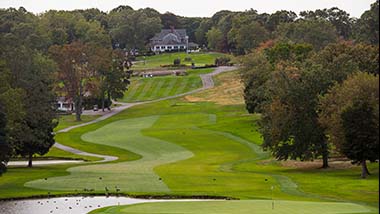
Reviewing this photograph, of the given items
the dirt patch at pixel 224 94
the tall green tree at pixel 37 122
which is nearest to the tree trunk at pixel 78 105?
the dirt patch at pixel 224 94

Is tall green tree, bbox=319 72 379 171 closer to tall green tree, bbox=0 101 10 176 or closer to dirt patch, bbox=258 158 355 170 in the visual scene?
dirt patch, bbox=258 158 355 170

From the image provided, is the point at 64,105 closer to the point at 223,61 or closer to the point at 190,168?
the point at 223,61

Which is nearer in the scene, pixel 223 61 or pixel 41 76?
pixel 41 76

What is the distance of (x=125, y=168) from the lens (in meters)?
64.2

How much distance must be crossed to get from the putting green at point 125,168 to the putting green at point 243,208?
9.54 metres

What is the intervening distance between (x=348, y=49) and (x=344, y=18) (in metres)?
120

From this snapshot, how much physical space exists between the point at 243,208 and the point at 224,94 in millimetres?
107144

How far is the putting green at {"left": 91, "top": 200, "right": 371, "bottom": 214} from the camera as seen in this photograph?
3525 centimetres

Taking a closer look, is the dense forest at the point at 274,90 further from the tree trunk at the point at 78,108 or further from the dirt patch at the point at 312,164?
the dirt patch at the point at 312,164

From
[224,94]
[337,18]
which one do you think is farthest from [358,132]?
[337,18]

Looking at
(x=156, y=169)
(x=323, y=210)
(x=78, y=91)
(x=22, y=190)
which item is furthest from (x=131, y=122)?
(x=323, y=210)

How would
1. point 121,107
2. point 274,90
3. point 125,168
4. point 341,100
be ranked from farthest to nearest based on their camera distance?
point 121,107
point 274,90
point 125,168
point 341,100

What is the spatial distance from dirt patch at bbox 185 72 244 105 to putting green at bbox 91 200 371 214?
92.6 metres

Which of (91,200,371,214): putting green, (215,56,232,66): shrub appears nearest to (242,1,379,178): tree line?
(91,200,371,214): putting green
